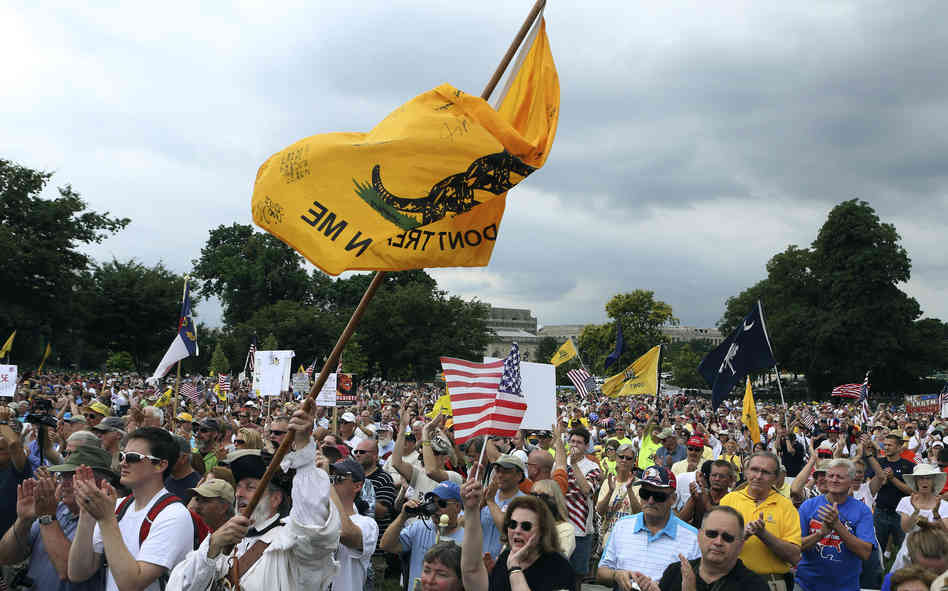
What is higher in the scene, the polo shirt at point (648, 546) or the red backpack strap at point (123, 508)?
the red backpack strap at point (123, 508)

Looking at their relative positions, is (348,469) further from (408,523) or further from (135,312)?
(135,312)

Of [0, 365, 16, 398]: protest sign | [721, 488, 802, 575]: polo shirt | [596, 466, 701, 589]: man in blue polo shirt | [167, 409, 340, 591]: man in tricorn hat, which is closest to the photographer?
[167, 409, 340, 591]: man in tricorn hat

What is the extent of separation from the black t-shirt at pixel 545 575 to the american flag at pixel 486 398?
132cm

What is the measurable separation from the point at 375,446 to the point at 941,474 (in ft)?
18.9

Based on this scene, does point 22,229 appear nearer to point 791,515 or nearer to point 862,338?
point 791,515

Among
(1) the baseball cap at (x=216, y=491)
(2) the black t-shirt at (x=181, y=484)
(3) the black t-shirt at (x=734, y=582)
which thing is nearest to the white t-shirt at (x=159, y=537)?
(1) the baseball cap at (x=216, y=491)

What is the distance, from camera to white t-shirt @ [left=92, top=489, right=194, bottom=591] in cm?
401

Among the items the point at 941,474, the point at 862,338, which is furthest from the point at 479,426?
the point at 862,338

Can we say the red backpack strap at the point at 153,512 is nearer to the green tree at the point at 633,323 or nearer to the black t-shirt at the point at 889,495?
the black t-shirt at the point at 889,495

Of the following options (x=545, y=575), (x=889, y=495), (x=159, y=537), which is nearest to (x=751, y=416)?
(x=889, y=495)

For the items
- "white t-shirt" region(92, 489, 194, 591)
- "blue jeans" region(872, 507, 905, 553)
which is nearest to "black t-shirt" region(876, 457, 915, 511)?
"blue jeans" region(872, 507, 905, 553)

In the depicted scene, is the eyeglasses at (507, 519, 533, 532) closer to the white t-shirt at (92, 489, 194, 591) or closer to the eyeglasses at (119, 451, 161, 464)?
the white t-shirt at (92, 489, 194, 591)

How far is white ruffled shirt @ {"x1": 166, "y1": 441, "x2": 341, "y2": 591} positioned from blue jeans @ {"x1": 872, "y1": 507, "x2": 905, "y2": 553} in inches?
348

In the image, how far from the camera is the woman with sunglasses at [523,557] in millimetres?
4230
